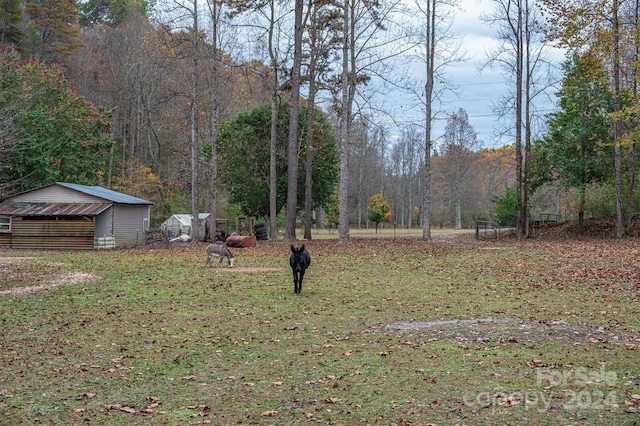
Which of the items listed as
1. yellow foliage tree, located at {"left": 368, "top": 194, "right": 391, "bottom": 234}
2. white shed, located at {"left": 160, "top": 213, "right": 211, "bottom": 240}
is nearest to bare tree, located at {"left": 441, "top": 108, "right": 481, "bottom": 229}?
yellow foliage tree, located at {"left": 368, "top": 194, "right": 391, "bottom": 234}

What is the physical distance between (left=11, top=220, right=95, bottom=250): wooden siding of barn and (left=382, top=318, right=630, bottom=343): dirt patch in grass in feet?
82.5

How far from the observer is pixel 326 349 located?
834 cm

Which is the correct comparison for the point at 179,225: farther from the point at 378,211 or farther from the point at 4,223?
the point at 378,211

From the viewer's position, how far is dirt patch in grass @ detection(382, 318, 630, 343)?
8289 millimetres

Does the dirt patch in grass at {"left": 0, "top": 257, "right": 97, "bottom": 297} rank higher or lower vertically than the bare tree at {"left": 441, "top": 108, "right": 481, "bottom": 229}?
lower

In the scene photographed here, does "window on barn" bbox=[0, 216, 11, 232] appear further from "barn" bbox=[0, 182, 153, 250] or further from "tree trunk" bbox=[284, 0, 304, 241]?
"tree trunk" bbox=[284, 0, 304, 241]

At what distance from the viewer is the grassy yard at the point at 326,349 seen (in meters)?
5.89

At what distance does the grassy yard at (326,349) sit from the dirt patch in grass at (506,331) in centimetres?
5

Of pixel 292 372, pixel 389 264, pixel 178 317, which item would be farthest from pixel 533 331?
pixel 389 264

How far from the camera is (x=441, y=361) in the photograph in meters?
7.36

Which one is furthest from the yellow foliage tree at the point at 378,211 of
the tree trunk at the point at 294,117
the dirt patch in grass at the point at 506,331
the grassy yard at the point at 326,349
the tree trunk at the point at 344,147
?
the dirt patch in grass at the point at 506,331

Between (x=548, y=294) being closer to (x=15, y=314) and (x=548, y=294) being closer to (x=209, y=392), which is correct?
(x=209, y=392)

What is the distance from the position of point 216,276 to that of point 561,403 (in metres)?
12.3

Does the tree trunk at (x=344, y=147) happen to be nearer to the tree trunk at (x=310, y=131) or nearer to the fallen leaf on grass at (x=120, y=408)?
the tree trunk at (x=310, y=131)
